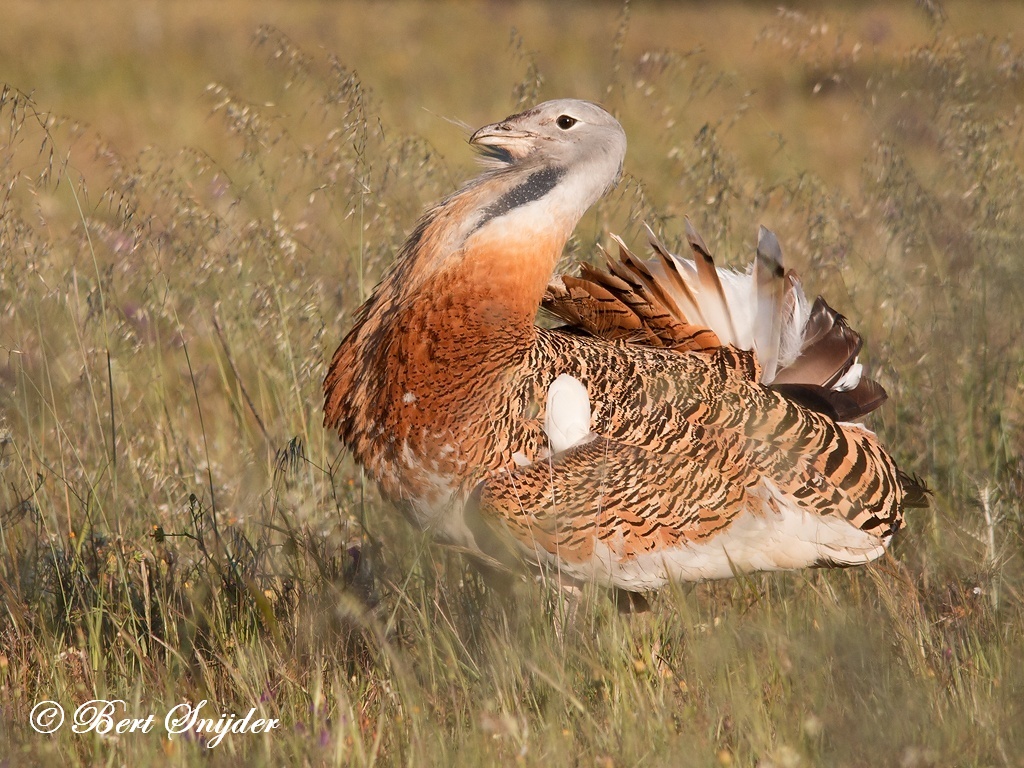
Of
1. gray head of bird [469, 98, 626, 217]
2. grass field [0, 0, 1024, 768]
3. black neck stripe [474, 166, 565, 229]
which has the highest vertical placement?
gray head of bird [469, 98, 626, 217]

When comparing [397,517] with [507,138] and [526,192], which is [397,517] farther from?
[507,138]

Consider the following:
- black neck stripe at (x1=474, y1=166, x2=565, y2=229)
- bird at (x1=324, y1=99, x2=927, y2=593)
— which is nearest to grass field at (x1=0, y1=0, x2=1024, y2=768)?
bird at (x1=324, y1=99, x2=927, y2=593)

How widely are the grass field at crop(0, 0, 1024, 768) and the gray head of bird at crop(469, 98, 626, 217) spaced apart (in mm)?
170

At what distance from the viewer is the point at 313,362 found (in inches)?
123

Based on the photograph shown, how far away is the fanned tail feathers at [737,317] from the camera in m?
3.08

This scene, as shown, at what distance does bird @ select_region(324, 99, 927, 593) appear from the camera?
2584 mm

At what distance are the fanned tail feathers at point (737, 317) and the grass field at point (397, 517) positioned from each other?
0.19 meters

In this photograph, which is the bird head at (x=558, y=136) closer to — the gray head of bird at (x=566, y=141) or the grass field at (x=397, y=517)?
the gray head of bird at (x=566, y=141)

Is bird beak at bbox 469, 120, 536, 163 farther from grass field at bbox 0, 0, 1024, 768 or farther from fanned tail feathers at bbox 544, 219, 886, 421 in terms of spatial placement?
fanned tail feathers at bbox 544, 219, 886, 421

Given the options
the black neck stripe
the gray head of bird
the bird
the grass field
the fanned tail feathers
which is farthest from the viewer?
the fanned tail feathers

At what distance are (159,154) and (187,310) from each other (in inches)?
20.5

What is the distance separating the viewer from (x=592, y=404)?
2693 mm

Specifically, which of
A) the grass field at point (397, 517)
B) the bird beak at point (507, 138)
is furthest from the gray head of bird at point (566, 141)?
the grass field at point (397, 517)

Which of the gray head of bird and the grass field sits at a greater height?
the gray head of bird
